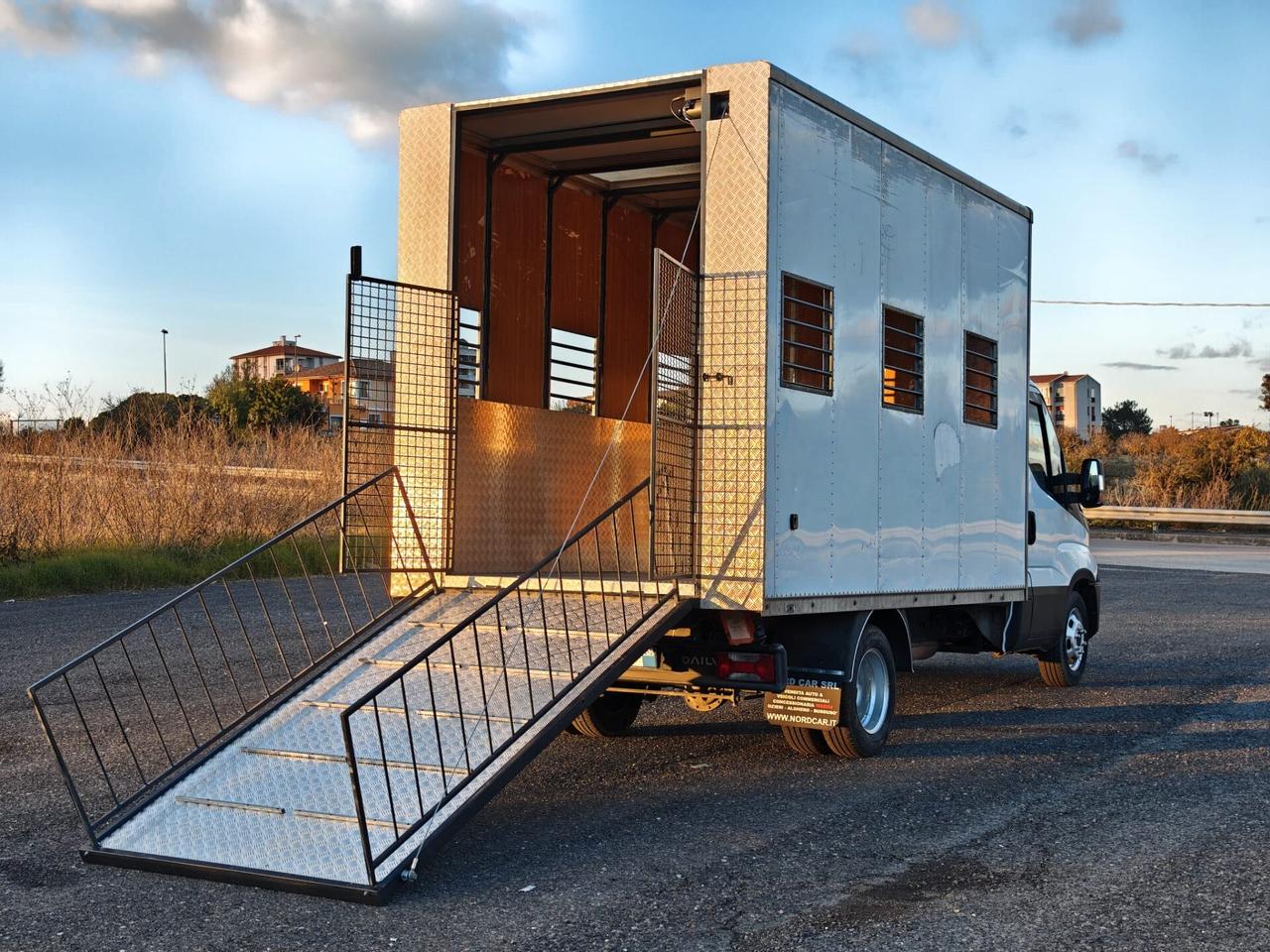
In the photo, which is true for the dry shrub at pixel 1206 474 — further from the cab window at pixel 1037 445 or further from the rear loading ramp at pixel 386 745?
the rear loading ramp at pixel 386 745

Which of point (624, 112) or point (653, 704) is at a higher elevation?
point (624, 112)

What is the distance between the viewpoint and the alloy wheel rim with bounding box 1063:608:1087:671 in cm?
1012

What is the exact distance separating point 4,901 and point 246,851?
0.83m

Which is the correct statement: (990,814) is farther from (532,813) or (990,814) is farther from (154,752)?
(154,752)

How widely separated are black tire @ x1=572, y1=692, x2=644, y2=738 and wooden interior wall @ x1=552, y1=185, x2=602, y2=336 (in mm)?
2552

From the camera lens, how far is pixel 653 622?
6.18 meters

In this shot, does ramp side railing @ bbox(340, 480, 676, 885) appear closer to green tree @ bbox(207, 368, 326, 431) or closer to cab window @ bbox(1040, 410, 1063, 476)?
cab window @ bbox(1040, 410, 1063, 476)

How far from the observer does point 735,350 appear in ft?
21.0

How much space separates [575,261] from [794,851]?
4.93 m

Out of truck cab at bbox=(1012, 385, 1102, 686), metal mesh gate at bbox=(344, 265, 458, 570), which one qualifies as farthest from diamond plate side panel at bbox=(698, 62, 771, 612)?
truck cab at bbox=(1012, 385, 1102, 686)

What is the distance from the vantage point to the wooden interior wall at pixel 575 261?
356 inches

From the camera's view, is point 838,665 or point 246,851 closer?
point 246,851

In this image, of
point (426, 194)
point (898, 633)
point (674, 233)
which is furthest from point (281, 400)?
point (898, 633)

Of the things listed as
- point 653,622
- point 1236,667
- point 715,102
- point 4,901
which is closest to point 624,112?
point 715,102
